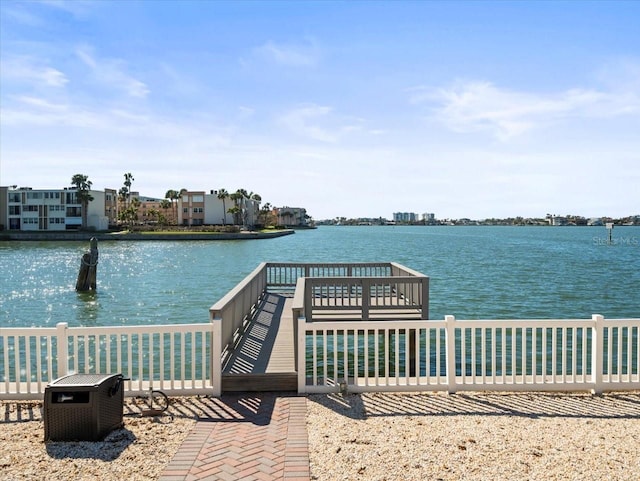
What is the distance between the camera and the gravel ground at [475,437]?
456cm

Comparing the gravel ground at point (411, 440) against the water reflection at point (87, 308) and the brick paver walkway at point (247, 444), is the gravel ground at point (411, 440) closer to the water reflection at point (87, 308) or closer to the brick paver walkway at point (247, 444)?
the brick paver walkway at point (247, 444)

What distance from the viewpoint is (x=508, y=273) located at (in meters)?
40.6

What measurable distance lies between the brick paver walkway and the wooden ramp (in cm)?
37

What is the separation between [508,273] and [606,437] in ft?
122

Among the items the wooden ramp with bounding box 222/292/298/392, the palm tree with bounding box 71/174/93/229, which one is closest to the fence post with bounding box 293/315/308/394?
the wooden ramp with bounding box 222/292/298/392

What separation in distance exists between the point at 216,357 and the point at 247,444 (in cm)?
181

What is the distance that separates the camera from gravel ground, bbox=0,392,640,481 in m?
4.56

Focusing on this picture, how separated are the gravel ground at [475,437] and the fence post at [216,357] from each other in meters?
1.30

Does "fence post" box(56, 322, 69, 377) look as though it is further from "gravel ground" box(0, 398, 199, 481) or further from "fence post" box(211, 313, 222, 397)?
"fence post" box(211, 313, 222, 397)

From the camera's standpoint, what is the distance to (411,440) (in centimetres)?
527

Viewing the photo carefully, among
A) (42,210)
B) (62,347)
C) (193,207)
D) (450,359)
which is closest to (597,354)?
(450,359)

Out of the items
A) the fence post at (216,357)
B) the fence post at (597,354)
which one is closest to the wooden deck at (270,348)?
the fence post at (216,357)

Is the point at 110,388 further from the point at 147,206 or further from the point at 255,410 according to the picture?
the point at 147,206

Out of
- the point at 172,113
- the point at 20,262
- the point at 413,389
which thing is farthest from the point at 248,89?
the point at 20,262
